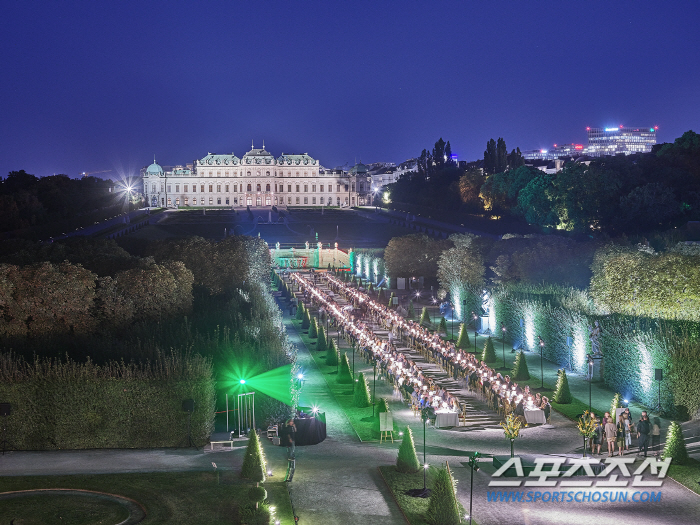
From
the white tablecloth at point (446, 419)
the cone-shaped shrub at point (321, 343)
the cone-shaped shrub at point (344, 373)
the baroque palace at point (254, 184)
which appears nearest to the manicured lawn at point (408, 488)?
the white tablecloth at point (446, 419)

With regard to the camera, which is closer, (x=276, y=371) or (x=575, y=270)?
(x=276, y=371)

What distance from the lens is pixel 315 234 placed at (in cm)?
8769

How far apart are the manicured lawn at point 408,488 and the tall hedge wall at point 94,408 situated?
15.6 ft

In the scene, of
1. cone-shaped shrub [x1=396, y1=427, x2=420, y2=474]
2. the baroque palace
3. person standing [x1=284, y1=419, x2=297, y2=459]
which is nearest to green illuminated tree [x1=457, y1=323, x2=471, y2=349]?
person standing [x1=284, y1=419, x2=297, y2=459]

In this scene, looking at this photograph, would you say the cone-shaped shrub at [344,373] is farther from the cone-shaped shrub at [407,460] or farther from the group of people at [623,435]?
the cone-shaped shrub at [407,460]

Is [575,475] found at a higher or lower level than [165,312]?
lower

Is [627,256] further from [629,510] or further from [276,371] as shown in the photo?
[629,510]

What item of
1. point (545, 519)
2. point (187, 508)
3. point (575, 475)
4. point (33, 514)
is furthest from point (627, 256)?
point (33, 514)

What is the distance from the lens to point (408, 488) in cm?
1475

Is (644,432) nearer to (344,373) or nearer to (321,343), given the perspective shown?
(344,373)

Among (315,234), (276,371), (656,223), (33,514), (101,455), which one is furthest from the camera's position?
(315,234)

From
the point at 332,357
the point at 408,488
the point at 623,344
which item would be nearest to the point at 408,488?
the point at 408,488

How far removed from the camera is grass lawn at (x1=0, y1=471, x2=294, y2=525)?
1313 centimetres

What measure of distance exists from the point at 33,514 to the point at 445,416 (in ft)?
32.8
